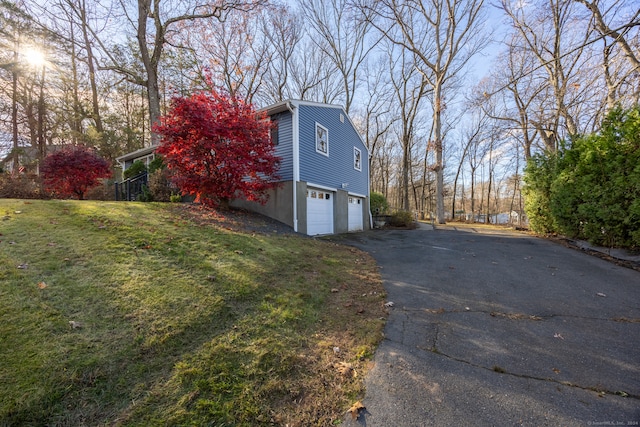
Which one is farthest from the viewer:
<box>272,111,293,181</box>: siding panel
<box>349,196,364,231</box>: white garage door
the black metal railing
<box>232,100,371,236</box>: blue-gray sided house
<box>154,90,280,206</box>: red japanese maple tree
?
<box>349,196,364,231</box>: white garage door

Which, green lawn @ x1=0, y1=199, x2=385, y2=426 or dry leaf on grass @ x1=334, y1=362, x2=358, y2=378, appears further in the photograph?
dry leaf on grass @ x1=334, y1=362, x2=358, y2=378

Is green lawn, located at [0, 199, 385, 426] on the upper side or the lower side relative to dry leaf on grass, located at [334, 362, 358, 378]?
upper

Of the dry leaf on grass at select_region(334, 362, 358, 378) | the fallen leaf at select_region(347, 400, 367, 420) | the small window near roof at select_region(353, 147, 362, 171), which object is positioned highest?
the small window near roof at select_region(353, 147, 362, 171)

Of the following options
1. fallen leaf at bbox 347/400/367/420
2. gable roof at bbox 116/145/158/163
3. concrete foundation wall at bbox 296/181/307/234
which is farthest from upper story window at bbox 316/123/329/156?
gable roof at bbox 116/145/158/163

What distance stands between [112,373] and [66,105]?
23096 mm

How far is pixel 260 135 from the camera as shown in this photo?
27.0 feet

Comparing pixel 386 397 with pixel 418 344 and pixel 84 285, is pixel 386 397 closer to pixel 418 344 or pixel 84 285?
pixel 418 344

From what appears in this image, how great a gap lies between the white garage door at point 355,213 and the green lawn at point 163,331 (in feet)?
29.9

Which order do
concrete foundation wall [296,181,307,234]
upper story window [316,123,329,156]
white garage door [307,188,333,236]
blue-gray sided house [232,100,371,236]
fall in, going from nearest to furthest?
1. concrete foundation wall [296,181,307,234]
2. blue-gray sided house [232,100,371,236]
3. white garage door [307,188,333,236]
4. upper story window [316,123,329,156]

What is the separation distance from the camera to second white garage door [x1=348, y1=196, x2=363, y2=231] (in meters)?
13.7

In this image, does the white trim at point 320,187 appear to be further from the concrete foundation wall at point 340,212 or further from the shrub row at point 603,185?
the shrub row at point 603,185

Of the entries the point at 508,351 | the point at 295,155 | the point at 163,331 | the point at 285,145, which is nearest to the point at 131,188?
the point at 285,145

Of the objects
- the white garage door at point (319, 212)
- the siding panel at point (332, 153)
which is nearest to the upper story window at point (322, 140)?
the siding panel at point (332, 153)

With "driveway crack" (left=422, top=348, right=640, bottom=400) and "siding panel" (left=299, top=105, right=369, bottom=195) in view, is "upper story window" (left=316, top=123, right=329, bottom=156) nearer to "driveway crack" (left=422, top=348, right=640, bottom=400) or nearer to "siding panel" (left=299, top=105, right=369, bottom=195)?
"siding panel" (left=299, top=105, right=369, bottom=195)
